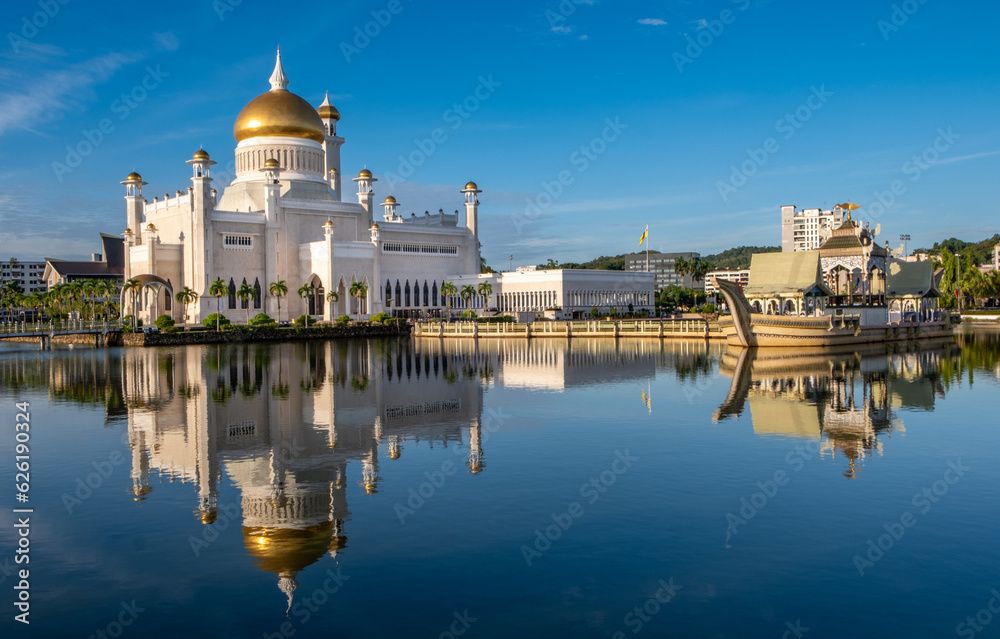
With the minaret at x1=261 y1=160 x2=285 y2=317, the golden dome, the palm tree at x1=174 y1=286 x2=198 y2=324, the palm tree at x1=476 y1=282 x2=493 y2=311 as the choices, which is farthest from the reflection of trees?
the palm tree at x1=476 y1=282 x2=493 y2=311

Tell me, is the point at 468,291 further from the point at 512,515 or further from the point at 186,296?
the point at 512,515

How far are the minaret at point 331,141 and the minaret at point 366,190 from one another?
359cm

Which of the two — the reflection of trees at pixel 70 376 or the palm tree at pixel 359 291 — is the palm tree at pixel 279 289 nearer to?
the palm tree at pixel 359 291

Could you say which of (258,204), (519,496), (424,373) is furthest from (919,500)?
(258,204)

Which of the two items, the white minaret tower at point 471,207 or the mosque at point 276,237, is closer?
the mosque at point 276,237

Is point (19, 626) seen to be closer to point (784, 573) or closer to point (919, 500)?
point (784, 573)

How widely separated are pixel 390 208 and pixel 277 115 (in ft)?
55.8

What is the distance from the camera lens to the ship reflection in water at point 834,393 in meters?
17.6

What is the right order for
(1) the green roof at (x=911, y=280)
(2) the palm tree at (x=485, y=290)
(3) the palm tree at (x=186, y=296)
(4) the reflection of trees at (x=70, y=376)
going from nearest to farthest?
(4) the reflection of trees at (x=70, y=376)
(1) the green roof at (x=911, y=280)
(3) the palm tree at (x=186, y=296)
(2) the palm tree at (x=485, y=290)

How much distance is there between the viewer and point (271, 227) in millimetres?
71188

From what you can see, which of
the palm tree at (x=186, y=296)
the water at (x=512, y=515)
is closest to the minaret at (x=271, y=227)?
the palm tree at (x=186, y=296)

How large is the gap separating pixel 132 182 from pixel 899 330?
64.1 meters

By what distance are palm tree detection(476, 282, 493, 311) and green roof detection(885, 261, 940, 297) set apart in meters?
35.9

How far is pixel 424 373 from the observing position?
1276 inches
